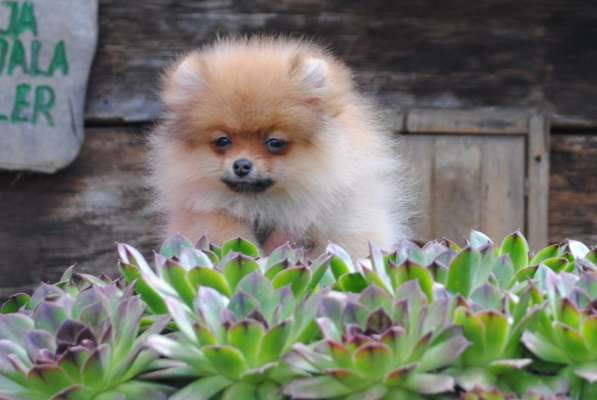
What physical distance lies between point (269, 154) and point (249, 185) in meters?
0.13

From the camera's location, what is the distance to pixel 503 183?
4852mm

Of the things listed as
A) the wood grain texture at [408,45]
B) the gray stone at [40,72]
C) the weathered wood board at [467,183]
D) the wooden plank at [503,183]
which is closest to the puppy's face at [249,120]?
the gray stone at [40,72]

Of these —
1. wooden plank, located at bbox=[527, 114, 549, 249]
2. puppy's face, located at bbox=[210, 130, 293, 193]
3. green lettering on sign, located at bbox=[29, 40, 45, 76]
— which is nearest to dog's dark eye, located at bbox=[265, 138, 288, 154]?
puppy's face, located at bbox=[210, 130, 293, 193]

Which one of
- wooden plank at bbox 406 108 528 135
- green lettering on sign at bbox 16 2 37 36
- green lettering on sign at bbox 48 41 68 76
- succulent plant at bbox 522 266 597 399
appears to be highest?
green lettering on sign at bbox 16 2 37 36

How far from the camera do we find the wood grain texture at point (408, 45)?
15.6 ft

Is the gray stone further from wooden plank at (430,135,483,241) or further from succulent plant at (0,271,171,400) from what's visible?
succulent plant at (0,271,171,400)

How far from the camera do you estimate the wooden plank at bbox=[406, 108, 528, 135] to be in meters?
4.80

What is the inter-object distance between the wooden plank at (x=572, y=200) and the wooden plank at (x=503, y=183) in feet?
0.59

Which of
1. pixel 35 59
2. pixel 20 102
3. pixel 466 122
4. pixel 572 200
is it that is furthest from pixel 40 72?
pixel 572 200

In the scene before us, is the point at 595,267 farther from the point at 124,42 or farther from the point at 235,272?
the point at 124,42

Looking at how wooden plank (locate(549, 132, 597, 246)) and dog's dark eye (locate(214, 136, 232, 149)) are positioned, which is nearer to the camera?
dog's dark eye (locate(214, 136, 232, 149))

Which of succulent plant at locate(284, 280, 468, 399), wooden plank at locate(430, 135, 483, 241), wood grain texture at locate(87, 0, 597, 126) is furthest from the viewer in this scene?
wooden plank at locate(430, 135, 483, 241)

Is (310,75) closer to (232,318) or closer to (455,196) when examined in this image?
(455,196)

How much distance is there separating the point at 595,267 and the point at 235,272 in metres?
0.61
